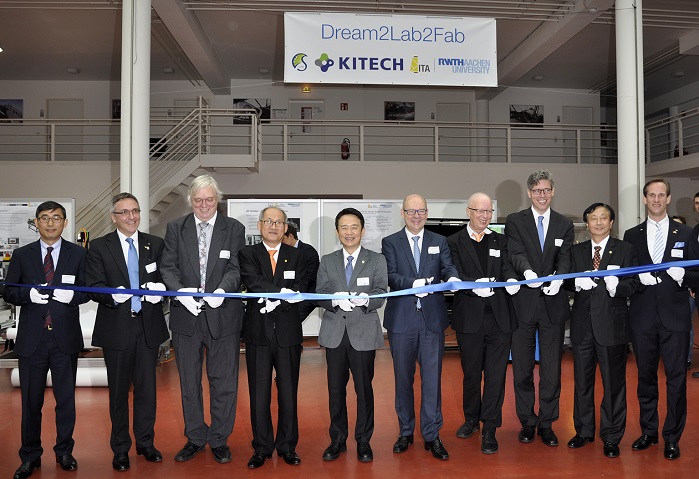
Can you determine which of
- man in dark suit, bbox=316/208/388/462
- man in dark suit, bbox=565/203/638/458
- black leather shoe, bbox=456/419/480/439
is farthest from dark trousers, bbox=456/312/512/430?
man in dark suit, bbox=316/208/388/462

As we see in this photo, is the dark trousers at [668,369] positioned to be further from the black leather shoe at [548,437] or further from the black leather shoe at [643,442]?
the black leather shoe at [548,437]

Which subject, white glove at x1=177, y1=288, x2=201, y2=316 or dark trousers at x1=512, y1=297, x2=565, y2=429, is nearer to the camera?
white glove at x1=177, y1=288, x2=201, y2=316

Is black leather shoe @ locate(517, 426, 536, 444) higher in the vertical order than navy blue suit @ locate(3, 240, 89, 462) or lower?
lower

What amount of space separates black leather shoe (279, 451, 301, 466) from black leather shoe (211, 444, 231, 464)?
364mm

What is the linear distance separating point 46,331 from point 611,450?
3.65m

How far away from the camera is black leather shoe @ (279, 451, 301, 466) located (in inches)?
153

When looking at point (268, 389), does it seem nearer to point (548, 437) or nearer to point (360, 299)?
point (360, 299)

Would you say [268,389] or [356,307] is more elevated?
[356,307]

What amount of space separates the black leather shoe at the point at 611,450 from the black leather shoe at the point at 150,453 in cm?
289

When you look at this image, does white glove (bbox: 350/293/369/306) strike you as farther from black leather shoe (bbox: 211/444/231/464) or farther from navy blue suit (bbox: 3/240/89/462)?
navy blue suit (bbox: 3/240/89/462)

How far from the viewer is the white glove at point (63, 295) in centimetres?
376

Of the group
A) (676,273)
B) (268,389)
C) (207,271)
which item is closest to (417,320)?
(268,389)

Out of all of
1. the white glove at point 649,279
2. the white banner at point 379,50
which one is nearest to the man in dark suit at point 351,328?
the white glove at point 649,279

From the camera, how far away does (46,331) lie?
378 cm
